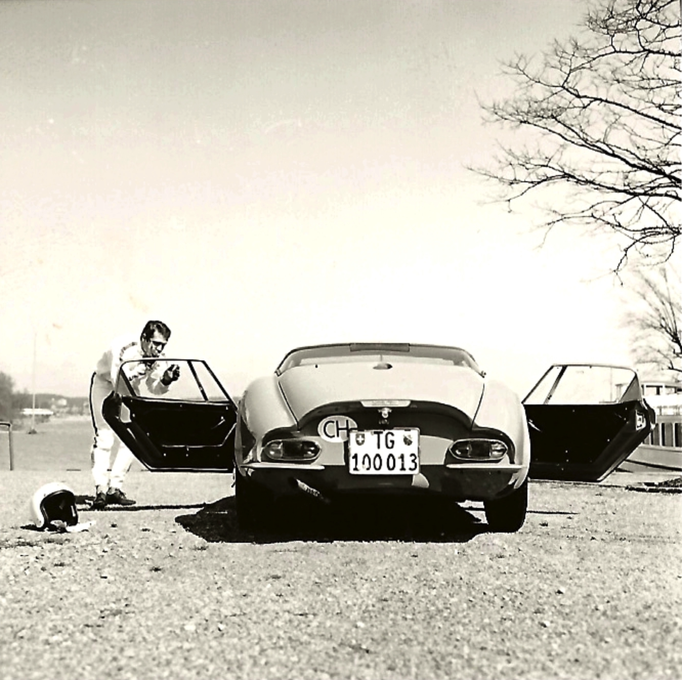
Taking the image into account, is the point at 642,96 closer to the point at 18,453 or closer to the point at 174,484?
the point at 174,484

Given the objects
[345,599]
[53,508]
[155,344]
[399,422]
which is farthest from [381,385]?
[53,508]

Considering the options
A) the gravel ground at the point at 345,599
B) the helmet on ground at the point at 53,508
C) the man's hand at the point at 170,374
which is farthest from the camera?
the man's hand at the point at 170,374

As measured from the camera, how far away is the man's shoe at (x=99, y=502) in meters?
4.36

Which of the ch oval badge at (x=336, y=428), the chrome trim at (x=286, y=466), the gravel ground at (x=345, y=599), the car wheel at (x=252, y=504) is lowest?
the gravel ground at (x=345, y=599)

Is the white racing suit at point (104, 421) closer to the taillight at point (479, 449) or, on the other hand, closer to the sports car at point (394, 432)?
the sports car at point (394, 432)

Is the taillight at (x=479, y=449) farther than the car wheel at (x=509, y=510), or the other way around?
the car wheel at (x=509, y=510)

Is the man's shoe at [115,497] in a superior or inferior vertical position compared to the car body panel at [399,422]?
inferior

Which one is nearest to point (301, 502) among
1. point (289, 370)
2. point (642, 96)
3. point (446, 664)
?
point (289, 370)

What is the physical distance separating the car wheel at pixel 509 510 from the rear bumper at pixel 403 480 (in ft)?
0.76

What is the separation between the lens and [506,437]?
3152 mm

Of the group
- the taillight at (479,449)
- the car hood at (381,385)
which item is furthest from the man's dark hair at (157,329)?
the taillight at (479,449)

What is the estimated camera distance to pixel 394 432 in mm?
3076

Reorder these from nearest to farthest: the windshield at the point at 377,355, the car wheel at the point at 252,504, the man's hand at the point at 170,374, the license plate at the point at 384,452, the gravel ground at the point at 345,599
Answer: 1. the gravel ground at the point at 345,599
2. the license plate at the point at 384,452
3. the car wheel at the point at 252,504
4. the windshield at the point at 377,355
5. the man's hand at the point at 170,374

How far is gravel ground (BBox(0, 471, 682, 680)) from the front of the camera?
1.93 m
